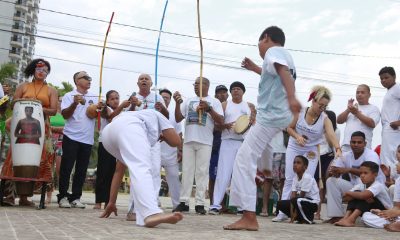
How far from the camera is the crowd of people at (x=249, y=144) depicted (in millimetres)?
5316

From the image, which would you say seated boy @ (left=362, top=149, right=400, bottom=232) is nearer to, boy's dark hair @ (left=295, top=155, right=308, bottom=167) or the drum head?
boy's dark hair @ (left=295, top=155, right=308, bottom=167)

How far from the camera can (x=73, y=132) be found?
829 centimetres

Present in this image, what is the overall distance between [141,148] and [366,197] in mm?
3394

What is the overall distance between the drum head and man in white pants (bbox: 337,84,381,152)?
1.44 m

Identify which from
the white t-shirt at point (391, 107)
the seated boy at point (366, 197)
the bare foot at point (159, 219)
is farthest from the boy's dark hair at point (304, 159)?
the bare foot at point (159, 219)

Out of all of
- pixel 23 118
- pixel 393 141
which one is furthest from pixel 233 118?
pixel 23 118

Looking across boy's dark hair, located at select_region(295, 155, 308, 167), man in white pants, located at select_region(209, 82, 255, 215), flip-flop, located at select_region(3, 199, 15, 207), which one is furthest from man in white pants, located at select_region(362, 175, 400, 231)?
flip-flop, located at select_region(3, 199, 15, 207)

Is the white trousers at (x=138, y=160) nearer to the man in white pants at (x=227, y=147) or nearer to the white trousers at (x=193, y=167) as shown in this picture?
the white trousers at (x=193, y=167)

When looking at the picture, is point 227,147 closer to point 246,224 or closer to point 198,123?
point 198,123

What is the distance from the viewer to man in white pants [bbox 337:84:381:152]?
8.14m

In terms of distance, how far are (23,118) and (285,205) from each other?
357 cm

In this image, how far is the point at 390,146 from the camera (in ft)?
25.8

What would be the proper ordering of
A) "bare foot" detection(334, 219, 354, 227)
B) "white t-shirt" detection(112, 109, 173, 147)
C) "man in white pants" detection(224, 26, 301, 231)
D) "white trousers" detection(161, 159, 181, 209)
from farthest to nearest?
"white trousers" detection(161, 159, 181, 209) → "bare foot" detection(334, 219, 354, 227) → "man in white pants" detection(224, 26, 301, 231) → "white t-shirt" detection(112, 109, 173, 147)

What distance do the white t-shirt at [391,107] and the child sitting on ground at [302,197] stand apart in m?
1.32
